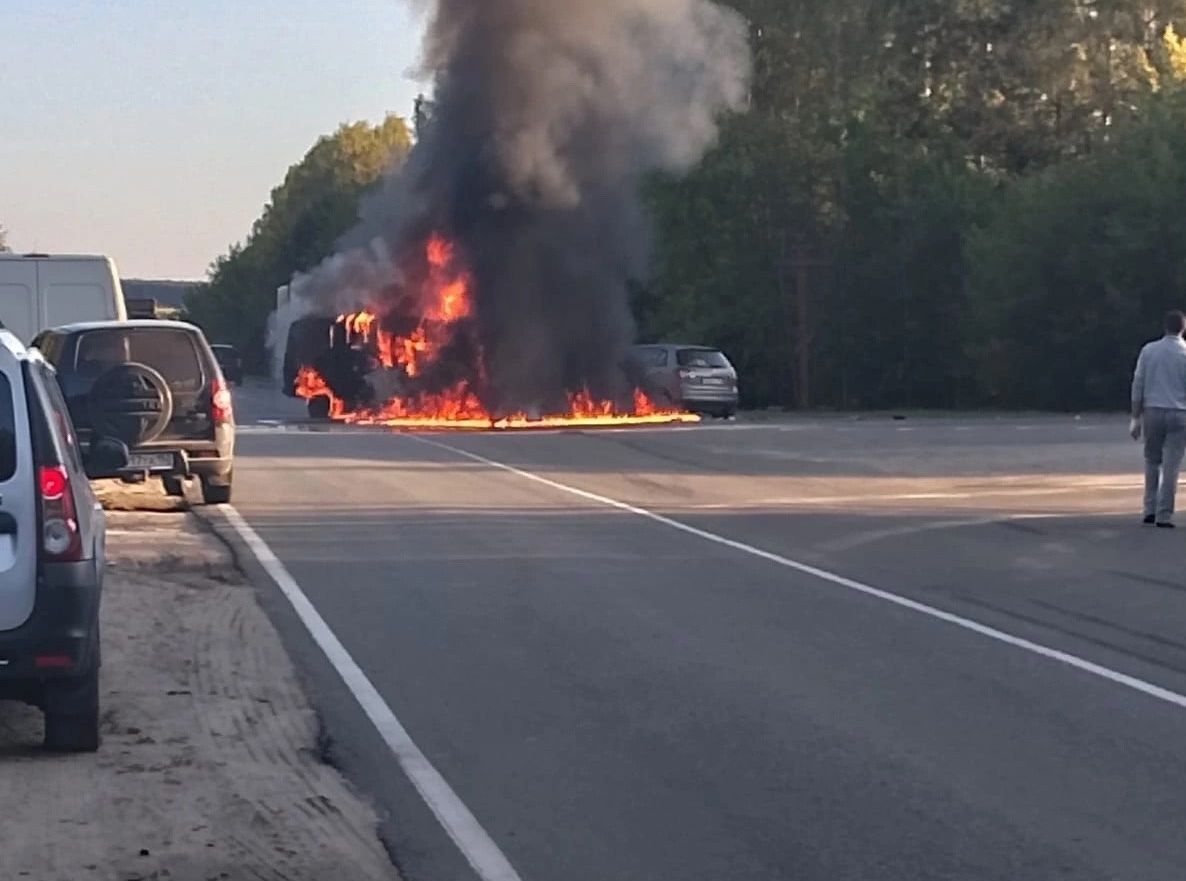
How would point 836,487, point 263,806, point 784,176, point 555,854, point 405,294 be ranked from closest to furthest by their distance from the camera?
point 555,854, point 263,806, point 836,487, point 405,294, point 784,176

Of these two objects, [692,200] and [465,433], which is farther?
[692,200]

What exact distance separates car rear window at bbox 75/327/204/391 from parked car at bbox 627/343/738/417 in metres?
21.2

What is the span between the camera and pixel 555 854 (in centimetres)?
714

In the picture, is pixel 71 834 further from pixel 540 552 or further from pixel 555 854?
pixel 540 552

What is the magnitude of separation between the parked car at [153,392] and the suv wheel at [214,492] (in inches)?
0.7

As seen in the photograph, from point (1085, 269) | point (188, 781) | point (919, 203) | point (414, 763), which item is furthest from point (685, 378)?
point (188, 781)

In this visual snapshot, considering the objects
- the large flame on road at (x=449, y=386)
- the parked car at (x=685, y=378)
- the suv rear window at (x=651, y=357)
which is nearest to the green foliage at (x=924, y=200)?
the suv rear window at (x=651, y=357)

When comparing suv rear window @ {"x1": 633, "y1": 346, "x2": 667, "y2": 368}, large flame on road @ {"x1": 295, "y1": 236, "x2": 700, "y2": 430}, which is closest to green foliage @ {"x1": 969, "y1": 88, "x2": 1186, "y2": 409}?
suv rear window @ {"x1": 633, "y1": 346, "x2": 667, "y2": 368}

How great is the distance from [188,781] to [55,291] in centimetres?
1668

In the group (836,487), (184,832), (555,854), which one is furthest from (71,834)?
(836,487)

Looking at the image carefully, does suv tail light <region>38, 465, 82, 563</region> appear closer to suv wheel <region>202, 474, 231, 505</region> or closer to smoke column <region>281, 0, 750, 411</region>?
suv wheel <region>202, 474, 231, 505</region>

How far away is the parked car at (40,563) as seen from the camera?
8.33 m

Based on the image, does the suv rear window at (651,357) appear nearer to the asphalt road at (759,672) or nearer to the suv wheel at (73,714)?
the asphalt road at (759,672)

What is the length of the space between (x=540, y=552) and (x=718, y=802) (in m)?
8.47
